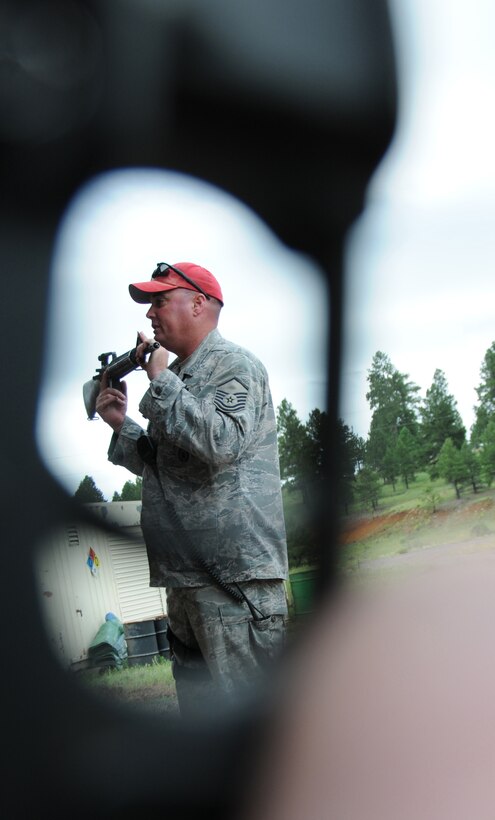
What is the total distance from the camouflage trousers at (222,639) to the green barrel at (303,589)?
19 millimetres

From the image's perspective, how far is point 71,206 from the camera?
99 cm

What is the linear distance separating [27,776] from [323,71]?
107 centimetres

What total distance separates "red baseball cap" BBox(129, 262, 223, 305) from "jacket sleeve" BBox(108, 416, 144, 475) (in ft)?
0.59

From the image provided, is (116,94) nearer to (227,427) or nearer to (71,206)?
(71,206)

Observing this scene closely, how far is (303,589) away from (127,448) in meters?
0.35

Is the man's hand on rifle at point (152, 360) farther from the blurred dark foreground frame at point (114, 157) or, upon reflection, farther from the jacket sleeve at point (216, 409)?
the blurred dark foreground frame at point (114, 157)

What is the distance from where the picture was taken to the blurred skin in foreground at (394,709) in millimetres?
877

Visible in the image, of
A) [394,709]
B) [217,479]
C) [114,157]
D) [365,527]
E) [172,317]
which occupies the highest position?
[114,157]

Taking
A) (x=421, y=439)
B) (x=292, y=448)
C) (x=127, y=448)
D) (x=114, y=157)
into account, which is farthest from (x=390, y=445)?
(x=114, y=157)

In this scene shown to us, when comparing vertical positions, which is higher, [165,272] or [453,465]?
[165,272]

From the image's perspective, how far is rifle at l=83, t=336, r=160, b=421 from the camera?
3.13ft

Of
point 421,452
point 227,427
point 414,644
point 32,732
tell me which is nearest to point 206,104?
point 227,427

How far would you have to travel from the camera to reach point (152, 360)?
3.14 feet

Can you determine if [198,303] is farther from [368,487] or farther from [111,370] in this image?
[368,487]
